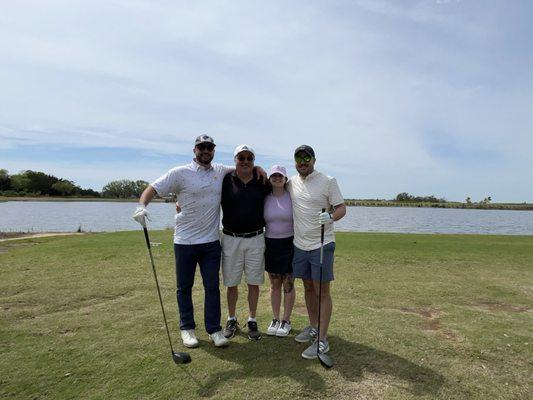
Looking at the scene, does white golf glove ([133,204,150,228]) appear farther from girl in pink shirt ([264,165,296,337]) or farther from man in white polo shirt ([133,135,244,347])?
girl in pink shirt ([264,165,296,337])

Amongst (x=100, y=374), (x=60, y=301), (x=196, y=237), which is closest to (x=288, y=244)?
(x=196, y=237)

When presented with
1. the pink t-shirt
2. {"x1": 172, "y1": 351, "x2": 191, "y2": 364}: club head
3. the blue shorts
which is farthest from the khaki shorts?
{"x1": 172, "y1": 351, "x2": 191, "y2": 364}: club head

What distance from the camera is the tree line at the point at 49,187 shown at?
12300 cm

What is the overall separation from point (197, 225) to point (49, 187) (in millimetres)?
143479

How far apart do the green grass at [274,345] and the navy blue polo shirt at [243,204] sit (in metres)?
1.58

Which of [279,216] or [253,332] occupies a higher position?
[279,216]

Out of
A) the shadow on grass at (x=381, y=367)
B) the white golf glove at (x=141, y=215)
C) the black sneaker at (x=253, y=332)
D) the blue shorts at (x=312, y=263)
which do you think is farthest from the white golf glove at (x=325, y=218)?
the white golf glove at (x=141, y=215)

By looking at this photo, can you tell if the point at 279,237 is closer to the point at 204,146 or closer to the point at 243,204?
the point at 243,204

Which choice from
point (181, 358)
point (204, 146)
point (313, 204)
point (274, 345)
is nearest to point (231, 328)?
point (274, 345)

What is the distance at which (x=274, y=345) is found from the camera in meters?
5.18

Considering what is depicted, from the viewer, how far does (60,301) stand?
6992 mm

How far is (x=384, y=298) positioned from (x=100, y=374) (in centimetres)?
520

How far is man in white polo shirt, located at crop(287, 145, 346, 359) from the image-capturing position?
4906 mm

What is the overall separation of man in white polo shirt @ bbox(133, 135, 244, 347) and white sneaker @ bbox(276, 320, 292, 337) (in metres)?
0.79
